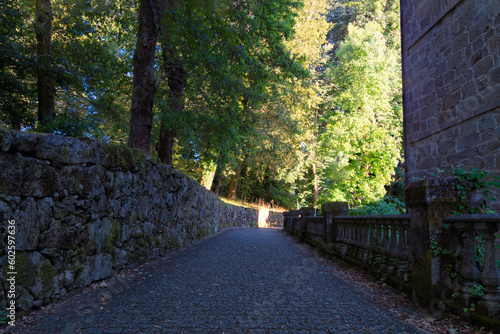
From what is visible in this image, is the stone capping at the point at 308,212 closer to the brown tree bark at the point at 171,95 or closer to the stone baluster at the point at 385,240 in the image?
the brown tree bark at the point at 171,95

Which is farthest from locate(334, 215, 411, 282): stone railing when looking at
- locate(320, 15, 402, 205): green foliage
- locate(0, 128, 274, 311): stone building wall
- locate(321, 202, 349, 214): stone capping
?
locate(320, 15, 402, 205): green foliage

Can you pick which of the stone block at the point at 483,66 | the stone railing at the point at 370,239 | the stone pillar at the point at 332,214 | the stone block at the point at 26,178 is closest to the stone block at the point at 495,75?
the stone block at the point at 483,66

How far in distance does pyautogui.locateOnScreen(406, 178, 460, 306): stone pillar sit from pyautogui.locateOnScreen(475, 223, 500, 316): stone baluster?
0.43 meters

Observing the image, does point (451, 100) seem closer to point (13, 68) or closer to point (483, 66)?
point (483, 66)

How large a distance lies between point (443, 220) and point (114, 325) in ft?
12.2

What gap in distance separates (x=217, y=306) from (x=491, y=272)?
2.90m

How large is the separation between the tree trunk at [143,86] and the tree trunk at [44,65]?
2.37 meters

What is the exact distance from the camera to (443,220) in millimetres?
3766

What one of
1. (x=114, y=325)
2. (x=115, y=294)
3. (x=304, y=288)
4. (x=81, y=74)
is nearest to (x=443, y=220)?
(x=304, y=288)

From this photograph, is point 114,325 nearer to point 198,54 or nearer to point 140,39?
point 198,54

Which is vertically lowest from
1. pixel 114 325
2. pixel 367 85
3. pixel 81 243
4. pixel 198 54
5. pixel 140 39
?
pixel 114 325

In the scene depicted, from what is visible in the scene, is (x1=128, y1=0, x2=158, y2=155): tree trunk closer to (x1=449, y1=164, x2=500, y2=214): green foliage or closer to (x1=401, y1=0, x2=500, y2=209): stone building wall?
(x1=401, y1=0, x2=500, y2=209): stone building wall

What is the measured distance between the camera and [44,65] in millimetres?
8898

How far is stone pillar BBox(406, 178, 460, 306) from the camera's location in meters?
3.75
